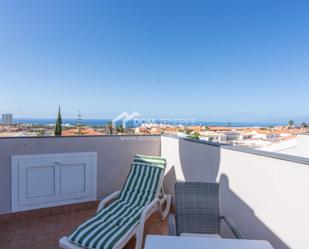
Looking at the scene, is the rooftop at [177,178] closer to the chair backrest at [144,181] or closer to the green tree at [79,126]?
the chair backrest at [144,181]

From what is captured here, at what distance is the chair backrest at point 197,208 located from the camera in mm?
1922

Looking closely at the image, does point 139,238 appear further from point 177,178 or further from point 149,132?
point 149,132

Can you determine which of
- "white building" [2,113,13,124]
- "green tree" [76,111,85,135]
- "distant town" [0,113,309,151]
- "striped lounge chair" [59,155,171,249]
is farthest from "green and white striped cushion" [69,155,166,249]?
"white building" [2,113,13,124]

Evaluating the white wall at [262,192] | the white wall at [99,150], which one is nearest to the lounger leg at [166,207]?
the white wall at [262,192]

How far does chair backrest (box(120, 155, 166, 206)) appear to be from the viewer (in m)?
2.80

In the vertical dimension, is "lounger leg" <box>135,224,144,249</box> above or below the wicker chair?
below

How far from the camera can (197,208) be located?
1.95m

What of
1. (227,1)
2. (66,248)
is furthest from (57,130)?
(227,1)

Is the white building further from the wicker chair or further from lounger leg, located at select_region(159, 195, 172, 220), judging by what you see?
the wicker chair

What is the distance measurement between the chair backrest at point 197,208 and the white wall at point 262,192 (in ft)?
0.81

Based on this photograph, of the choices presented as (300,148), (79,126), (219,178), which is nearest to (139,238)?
(219,178)

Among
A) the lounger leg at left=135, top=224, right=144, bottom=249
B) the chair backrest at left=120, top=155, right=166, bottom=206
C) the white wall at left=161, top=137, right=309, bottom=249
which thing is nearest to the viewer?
the white wall at left=161, top=137, right=309, bottom=249

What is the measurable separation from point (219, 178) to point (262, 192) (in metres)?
0.61

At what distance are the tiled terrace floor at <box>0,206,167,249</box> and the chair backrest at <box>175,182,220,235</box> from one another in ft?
3.01
